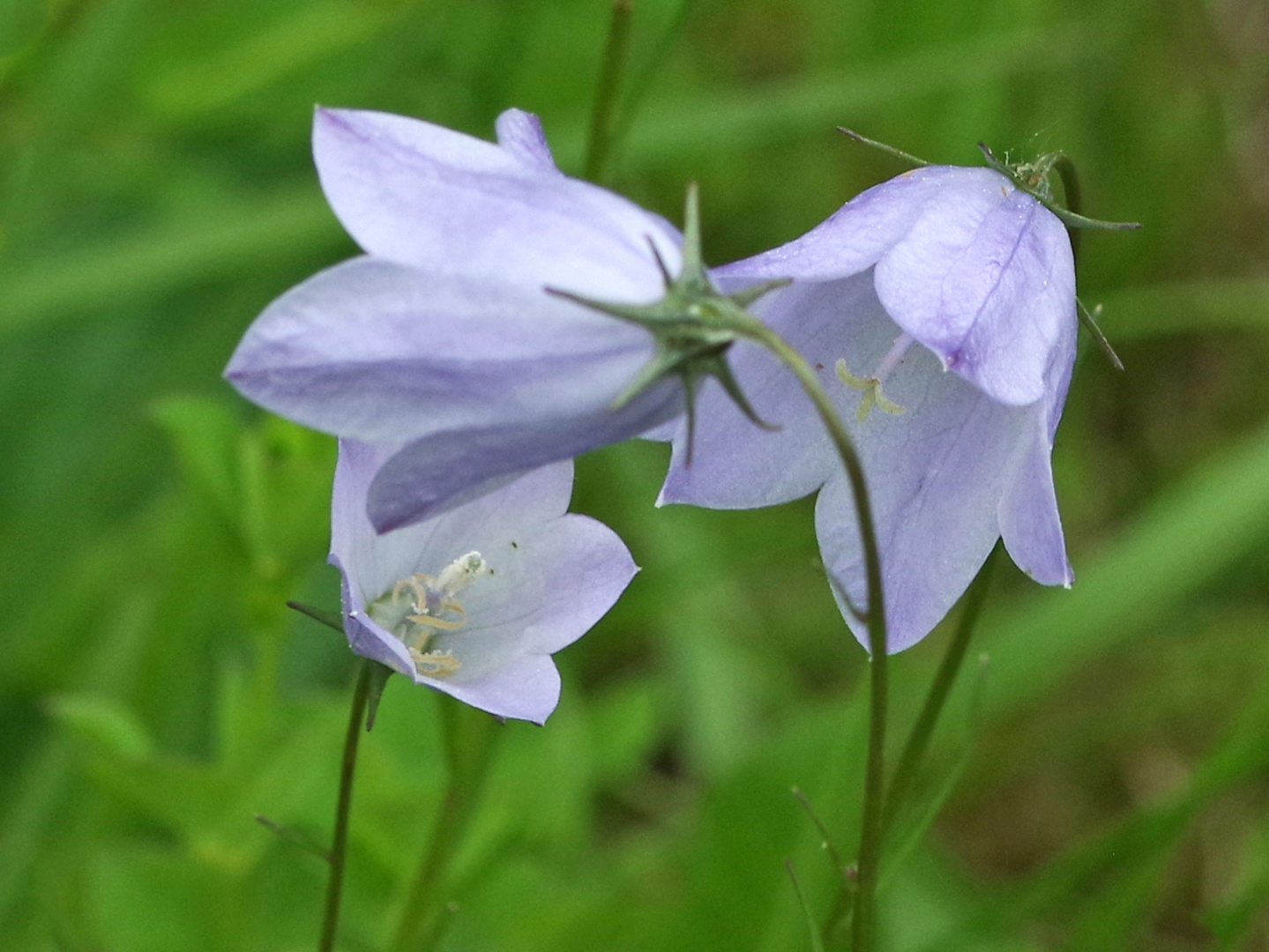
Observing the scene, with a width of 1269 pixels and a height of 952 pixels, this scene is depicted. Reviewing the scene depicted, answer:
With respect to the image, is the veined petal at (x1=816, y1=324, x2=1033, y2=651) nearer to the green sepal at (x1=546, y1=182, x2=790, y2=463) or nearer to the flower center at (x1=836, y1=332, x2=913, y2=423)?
the flower center at (x1=836, y1=332, x2=913, y2=423)

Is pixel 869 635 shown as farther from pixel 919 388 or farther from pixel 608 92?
pixel 608 92

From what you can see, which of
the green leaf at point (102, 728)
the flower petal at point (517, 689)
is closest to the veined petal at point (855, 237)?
the flower petal at point (517, 689)

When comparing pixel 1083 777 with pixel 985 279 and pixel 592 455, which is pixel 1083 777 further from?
pixel 985 279

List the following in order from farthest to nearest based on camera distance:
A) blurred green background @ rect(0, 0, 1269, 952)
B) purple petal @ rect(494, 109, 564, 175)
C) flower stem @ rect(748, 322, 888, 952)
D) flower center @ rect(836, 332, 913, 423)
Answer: blurred green background @ rect(0, 0, 1269, 952)
flower center @ rect(836, 332, 913, 423)
purple petal @ rect(494, 109, 564, 175)
flower stem @ rect(748, 322, 888, 952)

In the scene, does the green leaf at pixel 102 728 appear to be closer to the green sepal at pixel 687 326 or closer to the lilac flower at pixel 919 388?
the lilac flower at pixel 919 388

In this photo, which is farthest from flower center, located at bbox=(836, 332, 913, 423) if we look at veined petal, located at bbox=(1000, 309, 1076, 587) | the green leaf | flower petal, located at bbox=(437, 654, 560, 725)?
the green leaf

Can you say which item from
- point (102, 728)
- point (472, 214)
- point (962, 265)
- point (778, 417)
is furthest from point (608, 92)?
point (102, 728)
